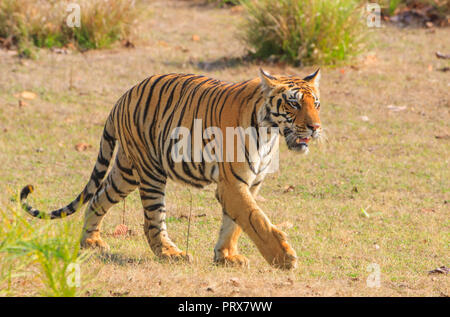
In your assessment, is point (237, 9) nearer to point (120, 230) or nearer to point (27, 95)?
point (27, 95)

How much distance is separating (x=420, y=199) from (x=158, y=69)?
17.5 feet

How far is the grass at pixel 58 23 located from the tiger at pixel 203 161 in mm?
6288

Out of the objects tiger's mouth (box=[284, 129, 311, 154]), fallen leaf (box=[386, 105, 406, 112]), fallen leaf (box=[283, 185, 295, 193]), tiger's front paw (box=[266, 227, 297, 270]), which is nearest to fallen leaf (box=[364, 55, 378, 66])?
fallen leaf (box=[386, 105, 406, 112])

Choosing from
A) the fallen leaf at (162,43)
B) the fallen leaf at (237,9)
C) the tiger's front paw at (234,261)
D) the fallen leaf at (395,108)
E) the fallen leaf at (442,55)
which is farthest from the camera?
the fallen leaf at (237,9)

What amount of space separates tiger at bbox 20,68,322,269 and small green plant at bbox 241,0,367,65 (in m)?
5.72

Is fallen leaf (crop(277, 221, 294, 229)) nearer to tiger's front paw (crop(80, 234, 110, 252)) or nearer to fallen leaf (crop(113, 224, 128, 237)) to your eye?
fallen leaf (crop(113, 224, 128, 237))

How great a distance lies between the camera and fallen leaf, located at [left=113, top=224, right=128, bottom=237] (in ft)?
22.2

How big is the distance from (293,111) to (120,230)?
93.4 inches

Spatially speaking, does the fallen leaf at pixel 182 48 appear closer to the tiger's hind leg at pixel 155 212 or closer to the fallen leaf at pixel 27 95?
the fallen leaf at pixel 27 95

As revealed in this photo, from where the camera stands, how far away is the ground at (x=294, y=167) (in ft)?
17.1

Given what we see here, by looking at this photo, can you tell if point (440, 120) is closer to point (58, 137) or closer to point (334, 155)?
point (334, 155)

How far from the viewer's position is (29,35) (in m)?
12.5

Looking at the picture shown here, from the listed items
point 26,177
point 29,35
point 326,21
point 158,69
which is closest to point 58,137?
point 26,177

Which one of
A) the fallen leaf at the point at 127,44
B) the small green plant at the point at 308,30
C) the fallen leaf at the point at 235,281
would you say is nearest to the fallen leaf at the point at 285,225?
the fallen leaf at the point at 235,281
